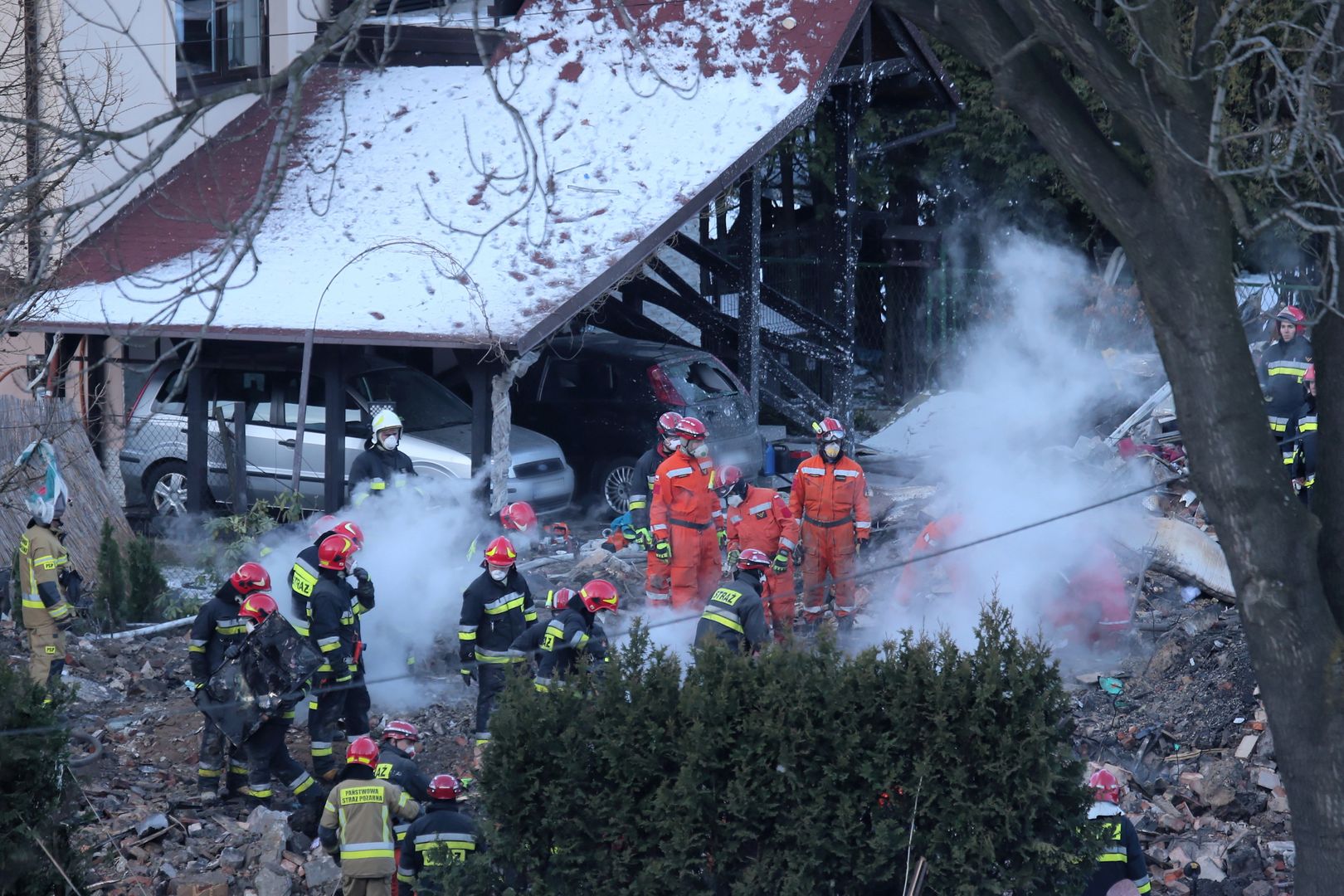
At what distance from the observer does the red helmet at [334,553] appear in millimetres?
8625

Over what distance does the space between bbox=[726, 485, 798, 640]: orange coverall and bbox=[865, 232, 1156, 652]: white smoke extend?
904mm

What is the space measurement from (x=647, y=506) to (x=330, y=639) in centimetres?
394

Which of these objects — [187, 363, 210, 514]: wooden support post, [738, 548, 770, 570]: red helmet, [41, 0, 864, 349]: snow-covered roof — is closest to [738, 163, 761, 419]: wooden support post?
[41, 0, 864, 349]: snow-covered roof

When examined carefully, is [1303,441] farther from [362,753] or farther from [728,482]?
[362,753]

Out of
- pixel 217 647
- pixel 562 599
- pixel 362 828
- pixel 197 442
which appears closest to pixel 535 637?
pixel 562 599

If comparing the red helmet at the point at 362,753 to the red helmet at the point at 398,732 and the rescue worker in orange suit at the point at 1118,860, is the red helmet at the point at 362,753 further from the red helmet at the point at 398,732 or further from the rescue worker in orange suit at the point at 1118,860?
the rescue worker in orange suit at the point at 1118,860

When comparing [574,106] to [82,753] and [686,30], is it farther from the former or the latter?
[82,753]

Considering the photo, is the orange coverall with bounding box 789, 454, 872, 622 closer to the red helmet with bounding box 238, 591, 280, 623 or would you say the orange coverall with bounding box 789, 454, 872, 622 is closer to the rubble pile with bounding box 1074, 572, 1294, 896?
the rubble pile with bounding box 1074, 572, 1294, 896

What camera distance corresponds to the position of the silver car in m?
13.8

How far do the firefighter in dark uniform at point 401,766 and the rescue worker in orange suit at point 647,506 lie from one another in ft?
11.9

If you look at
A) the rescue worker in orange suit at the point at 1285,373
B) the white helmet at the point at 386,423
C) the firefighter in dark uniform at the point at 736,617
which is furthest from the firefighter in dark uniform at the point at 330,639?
the rescue worker in orange suit at the point at 1285,373

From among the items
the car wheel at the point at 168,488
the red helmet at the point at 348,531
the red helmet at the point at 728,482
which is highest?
the car wheel at the point at 168,488

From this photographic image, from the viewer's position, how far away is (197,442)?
1397 cm

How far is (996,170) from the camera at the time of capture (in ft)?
62.1
